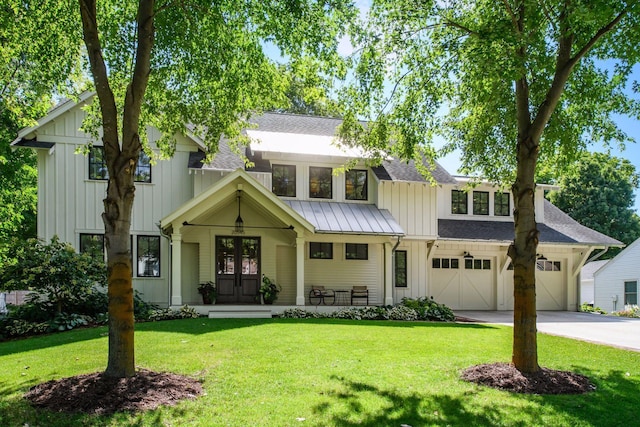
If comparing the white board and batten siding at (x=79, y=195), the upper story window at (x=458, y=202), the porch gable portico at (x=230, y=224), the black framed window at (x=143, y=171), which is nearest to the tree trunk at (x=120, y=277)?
the porch gable portico at (x=230, y=224)

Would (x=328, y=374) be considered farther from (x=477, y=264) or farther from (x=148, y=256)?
(x=477, y=264)

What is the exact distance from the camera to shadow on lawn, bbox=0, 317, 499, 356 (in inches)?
409

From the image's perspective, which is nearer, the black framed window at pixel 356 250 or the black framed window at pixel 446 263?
the black framed window at pixel 356 250

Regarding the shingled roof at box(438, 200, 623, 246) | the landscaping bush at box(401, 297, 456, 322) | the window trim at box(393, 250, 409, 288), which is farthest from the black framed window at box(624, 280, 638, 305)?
the landscaping bush at box(401, 297, 456, 322)

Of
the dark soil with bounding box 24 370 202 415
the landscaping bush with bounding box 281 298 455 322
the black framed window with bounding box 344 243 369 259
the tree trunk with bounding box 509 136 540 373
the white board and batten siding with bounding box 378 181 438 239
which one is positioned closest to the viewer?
the dark soil with bounding box 24 370 202 415

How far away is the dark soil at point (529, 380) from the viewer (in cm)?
687

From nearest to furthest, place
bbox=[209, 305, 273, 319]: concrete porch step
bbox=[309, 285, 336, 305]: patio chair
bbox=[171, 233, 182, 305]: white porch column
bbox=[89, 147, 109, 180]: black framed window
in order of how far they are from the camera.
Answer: bbox=[209, 305, 273, 319]: concrete porch step
bbox=[171, 233, 182, 305]: white porch column
bbox=[89, 147, 109, 180]: black framed window
bbox=[309, 285, 336, 305]: patio chair

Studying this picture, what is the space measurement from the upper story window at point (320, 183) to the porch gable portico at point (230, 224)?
2.19 metres

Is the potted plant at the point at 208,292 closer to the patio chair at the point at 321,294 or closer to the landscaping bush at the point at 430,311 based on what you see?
the patio chair at the point at 321,294

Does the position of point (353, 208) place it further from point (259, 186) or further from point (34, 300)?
point (34, 300)

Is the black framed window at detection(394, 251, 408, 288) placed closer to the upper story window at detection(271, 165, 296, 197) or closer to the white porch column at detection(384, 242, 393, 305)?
the white porch column at detection(384, 242, 393, 305)

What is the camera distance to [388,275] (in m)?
17.8

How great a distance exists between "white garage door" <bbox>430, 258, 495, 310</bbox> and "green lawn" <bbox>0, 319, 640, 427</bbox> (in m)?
8.23

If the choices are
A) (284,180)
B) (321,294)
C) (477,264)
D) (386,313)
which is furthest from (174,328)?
(477,264)
